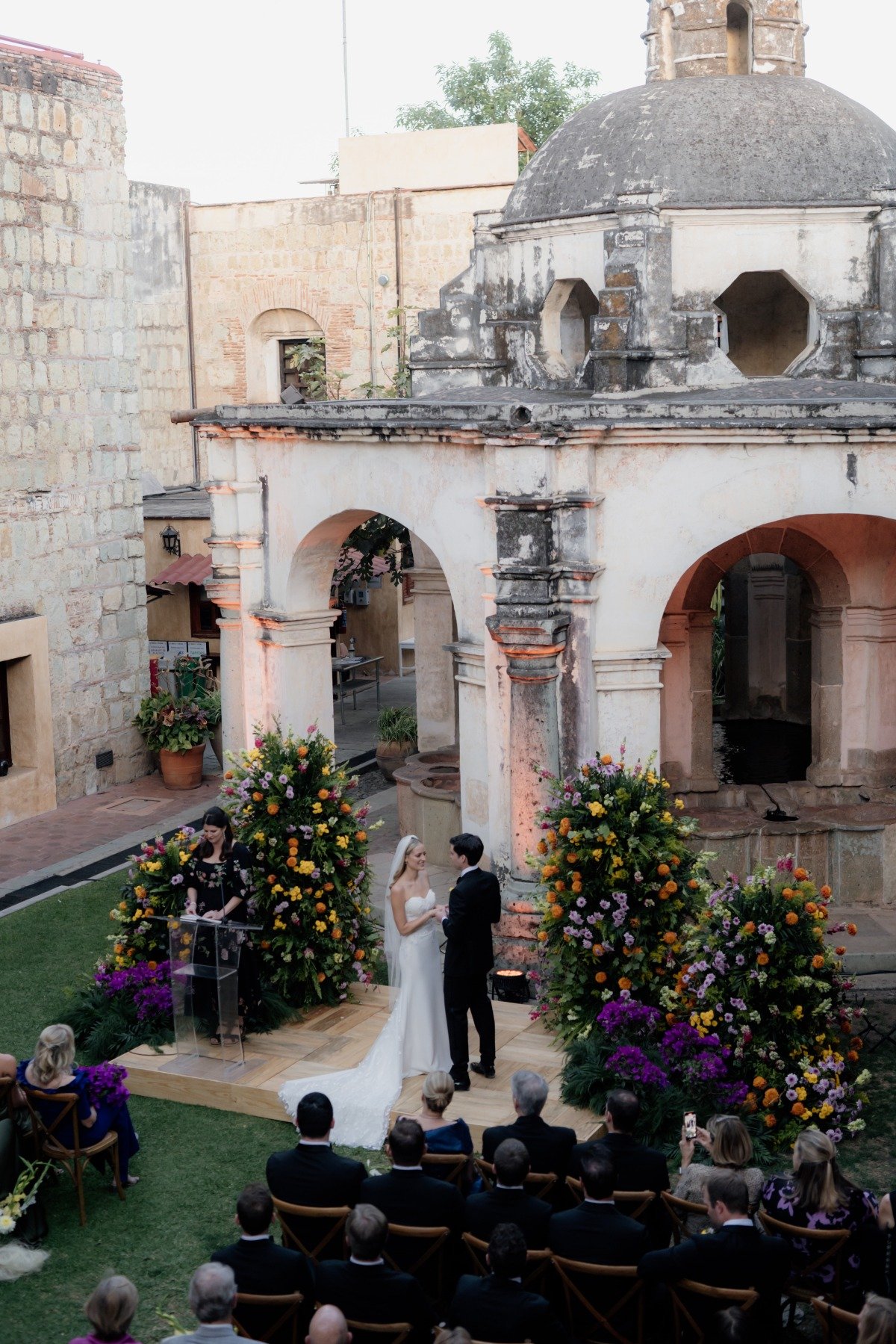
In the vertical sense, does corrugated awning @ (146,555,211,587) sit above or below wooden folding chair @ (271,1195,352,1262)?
above

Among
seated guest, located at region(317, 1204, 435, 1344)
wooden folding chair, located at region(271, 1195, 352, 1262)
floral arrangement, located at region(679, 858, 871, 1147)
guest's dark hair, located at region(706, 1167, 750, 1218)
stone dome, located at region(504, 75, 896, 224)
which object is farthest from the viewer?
stone dome, located at region(504, 75, 896, 224)

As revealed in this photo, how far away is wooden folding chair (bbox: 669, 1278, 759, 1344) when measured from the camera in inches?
288

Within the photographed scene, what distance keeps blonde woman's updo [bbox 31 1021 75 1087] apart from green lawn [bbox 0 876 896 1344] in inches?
34.4

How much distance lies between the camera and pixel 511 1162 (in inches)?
303

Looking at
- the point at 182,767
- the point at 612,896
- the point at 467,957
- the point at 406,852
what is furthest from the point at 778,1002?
the point at 182,767

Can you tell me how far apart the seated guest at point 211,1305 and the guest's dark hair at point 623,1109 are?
7.46 feet

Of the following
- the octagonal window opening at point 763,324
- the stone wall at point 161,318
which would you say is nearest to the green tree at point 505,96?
the stone wall at point 161,318

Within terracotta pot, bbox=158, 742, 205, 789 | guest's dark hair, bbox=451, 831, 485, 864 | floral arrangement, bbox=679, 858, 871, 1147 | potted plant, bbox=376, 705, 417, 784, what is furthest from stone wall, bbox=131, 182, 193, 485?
floral arrangement, bbox=679, 858, 871, 1147

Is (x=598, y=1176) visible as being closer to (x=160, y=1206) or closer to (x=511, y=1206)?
(x=511, y=1206)

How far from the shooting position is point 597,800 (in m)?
11.7

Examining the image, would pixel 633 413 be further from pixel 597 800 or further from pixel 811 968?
pixel 811 968

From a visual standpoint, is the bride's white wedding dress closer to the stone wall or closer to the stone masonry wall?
the stone masonry wall

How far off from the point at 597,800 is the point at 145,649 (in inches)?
452

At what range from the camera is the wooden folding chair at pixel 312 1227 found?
817 cm
